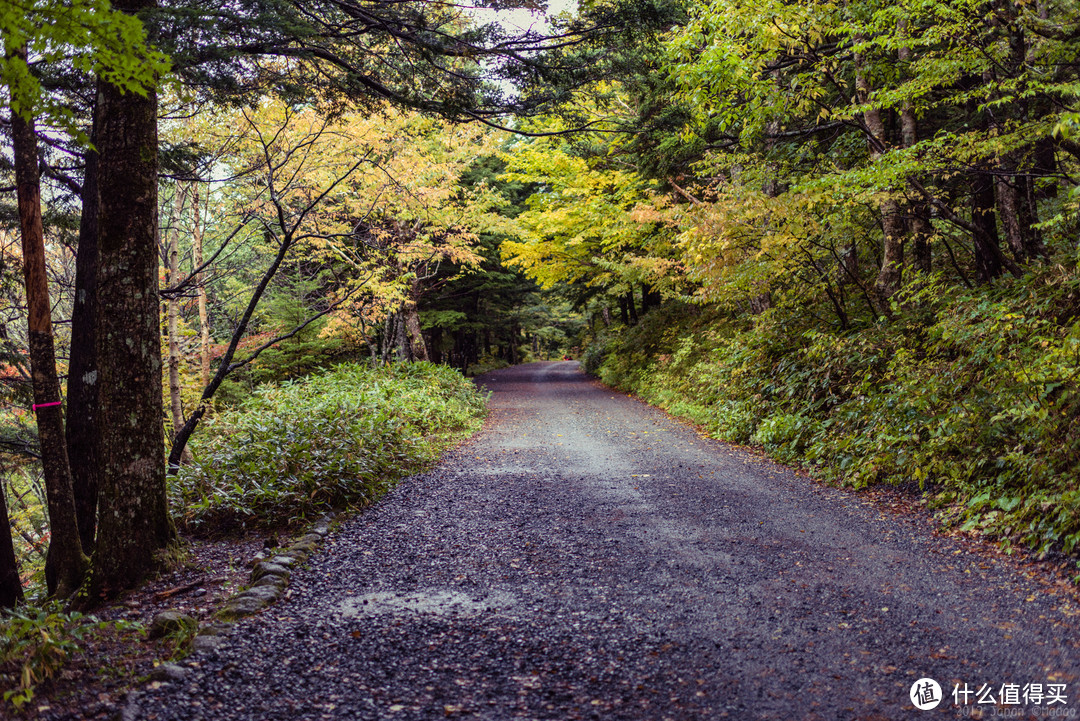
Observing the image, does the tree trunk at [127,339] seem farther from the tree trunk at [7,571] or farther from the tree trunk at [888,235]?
the tree trunk at [888,235]

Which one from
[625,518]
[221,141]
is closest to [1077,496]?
[625,518]

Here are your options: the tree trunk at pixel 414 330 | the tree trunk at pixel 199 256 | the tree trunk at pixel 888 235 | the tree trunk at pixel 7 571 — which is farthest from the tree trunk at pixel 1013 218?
the tree trunk at pixel 414 330

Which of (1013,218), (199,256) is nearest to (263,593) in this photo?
(1013,218)

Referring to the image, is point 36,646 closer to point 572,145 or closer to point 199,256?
point 572,145

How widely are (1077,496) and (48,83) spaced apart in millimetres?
8662

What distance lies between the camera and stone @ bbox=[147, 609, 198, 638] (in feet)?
11.6

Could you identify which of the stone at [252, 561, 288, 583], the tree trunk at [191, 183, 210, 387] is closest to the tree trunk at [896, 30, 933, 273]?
the stone at [252, 561, 288, 583]

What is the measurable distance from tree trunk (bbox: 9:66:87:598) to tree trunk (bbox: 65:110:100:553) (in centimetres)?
68

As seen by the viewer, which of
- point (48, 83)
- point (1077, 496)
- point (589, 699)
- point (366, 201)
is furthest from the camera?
point (366, 201)

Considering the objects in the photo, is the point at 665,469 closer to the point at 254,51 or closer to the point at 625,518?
the point at 625,518

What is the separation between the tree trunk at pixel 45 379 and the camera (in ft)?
14.0

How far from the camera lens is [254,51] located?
16.8 ft

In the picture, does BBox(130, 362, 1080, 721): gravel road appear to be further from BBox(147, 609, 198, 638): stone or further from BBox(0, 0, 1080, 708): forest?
BBox(0, 0, 1080, 708): forest

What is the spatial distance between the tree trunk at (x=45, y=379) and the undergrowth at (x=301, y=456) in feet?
4.15
